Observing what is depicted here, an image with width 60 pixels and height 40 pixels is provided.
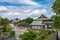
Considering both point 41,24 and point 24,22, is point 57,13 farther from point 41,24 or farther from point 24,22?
point 24,22

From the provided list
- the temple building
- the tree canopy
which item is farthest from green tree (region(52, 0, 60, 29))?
the tree canopy

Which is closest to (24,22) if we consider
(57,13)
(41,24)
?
(41,24)

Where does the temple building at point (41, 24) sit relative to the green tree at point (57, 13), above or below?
below

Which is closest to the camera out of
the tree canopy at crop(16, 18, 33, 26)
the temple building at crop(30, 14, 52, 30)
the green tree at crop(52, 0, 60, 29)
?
the green tree at crop(52, 0, 60, 29)

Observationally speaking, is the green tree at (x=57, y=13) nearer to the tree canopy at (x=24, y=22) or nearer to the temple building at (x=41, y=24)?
the temple building at (x=41, y=24)

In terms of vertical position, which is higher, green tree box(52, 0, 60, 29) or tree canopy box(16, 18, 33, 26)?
green tree box(52, 0, 60, 29)

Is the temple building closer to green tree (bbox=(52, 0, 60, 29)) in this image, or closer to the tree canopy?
the tree canopy

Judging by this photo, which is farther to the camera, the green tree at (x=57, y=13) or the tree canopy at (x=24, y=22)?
the tree canopy at (x=24, y=22)

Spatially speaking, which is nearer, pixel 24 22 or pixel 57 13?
pixel 57 13

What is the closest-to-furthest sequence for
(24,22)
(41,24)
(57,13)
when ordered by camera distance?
(57,13), (41,24), (24,22)

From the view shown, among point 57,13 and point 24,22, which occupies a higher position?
point 57,13

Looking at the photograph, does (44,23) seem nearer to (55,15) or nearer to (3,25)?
(3,25)

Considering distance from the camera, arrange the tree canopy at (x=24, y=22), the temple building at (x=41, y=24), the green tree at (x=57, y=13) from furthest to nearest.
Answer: the tree canopy at (x=24, y=22)
the temple building at (x=41, y=24)
the green tree at (x=57, y=13)

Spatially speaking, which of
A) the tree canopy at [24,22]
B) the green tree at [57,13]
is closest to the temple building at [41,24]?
the tree canopy at [24,22]
